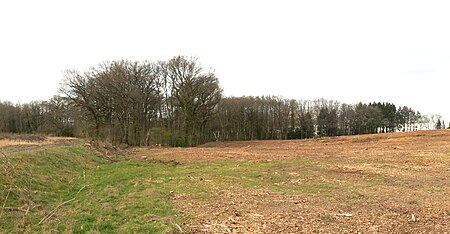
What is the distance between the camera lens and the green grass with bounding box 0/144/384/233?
6.98 meters

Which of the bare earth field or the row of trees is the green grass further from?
the row of trees

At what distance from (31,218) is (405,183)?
11826 mm

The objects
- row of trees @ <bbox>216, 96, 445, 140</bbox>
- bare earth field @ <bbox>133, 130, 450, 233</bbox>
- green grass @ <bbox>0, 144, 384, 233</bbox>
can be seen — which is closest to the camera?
bare earth field @ <bbox>133, 130, 450, 233</bbox>

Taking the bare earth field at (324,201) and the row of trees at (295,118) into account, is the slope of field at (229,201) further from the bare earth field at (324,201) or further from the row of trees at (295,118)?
the row of trees at (295,118)

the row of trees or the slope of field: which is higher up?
the row of trees

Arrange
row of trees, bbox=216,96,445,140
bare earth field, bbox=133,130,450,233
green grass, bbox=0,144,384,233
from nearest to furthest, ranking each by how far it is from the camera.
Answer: bare earth field, bbox=133,130,450,233 < green grass, bbox=0,144,384,233 < row of trees, bbox=216,96,445,140

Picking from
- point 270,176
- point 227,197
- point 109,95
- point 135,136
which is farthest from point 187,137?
point 227,197

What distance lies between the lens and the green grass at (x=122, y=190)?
6980mm

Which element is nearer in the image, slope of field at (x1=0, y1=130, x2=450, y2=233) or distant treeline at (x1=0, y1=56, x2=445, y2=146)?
slope of field at (x1=0, y1=130, x2=450, y2=233)

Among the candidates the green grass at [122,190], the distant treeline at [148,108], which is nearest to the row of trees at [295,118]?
the distant treeline at [148,108]

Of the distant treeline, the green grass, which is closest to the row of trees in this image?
the distant treeline

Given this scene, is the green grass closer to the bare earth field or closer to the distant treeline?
the bare earth field

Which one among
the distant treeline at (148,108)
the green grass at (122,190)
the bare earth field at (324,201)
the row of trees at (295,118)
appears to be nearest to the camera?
the bare earth field at (324,201)

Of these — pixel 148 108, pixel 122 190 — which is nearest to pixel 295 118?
pixel 148 108
